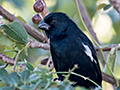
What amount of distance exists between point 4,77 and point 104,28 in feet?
11.6

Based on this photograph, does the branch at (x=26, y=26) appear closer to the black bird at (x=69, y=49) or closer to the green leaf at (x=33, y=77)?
the black bird at (x=69, y=49)

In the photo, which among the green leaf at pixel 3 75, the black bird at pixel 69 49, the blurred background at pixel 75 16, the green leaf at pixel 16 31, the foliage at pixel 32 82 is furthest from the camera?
the blurred background at pixel 75 16

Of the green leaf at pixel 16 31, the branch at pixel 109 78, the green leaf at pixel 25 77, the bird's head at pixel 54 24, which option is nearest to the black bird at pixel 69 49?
the bird's head at pixel 54 24

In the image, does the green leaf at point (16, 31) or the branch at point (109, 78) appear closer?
the green leaf at point (16, 31)

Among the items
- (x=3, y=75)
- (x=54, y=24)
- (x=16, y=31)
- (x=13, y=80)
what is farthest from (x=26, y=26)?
(x=13, y=80)

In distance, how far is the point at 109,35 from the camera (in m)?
4.71

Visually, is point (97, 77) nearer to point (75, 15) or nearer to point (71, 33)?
point (71, 33)

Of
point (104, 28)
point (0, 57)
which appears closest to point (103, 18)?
point (104, 28)

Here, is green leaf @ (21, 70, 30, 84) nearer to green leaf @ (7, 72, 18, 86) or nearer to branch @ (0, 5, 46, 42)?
green leaf @ (7, 72, 18, 86)

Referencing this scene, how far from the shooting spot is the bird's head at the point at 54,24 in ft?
10.3

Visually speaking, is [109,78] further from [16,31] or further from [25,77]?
[25,77]

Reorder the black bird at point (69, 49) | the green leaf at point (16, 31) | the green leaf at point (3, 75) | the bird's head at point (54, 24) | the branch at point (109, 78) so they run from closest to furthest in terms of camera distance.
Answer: the green leaf at point (3, 75) < the green leaf at point (16, 31) < the black bird at point (69, 49) < the bird's head at point (54, 24) < the branch at point (109, 78)

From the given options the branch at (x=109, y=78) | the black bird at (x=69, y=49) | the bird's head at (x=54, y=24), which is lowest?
the branch at (x=109, y=78)

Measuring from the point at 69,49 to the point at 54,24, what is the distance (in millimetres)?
437
